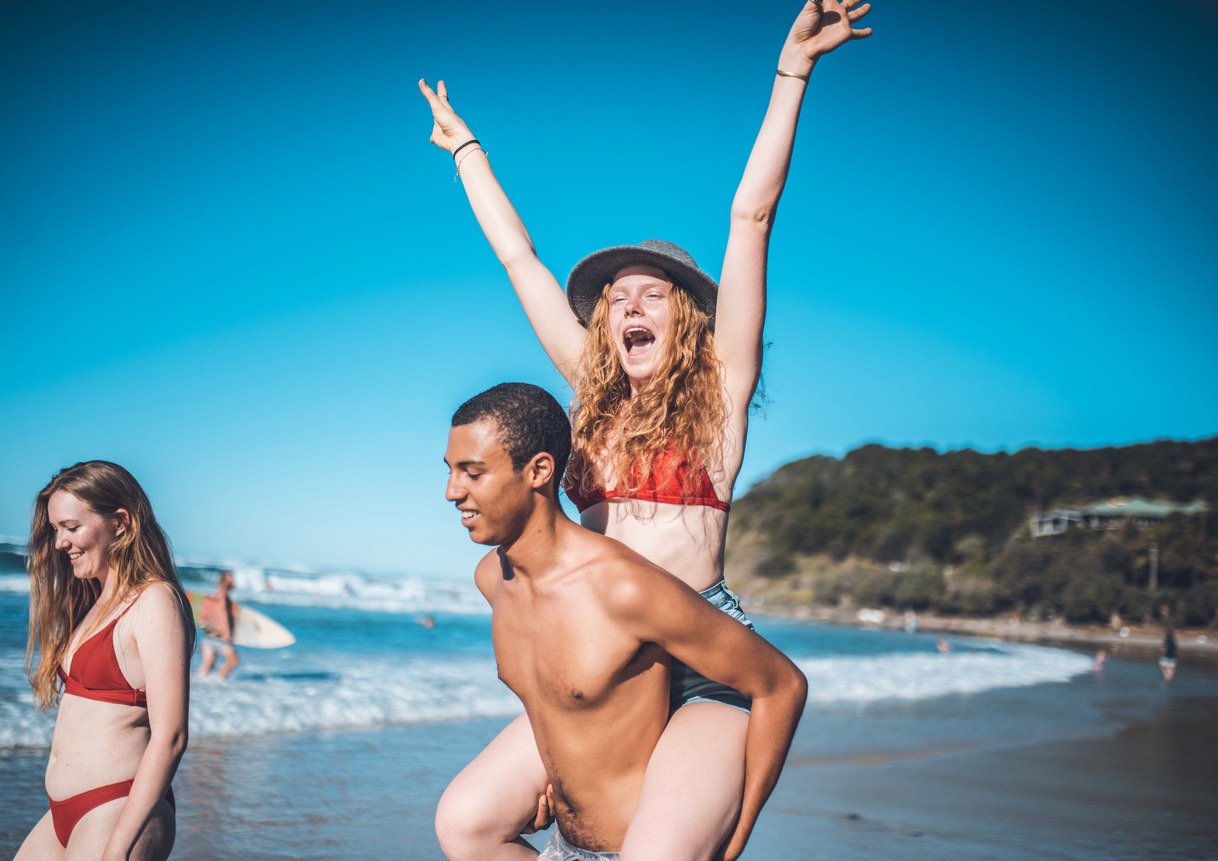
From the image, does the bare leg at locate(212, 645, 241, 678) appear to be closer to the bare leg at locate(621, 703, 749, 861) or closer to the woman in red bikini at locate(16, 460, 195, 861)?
the woman in red bikini at locate(16, 460, 195, 861)

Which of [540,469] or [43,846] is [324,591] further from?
[540,469]

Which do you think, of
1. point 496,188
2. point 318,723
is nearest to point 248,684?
point 318,723

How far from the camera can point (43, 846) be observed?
2.66 m

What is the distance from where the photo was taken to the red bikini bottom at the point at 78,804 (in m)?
2.63

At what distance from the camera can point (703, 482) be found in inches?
96.3

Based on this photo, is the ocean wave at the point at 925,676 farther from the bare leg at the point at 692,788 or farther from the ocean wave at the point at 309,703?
the bare leg at the point at 692,788

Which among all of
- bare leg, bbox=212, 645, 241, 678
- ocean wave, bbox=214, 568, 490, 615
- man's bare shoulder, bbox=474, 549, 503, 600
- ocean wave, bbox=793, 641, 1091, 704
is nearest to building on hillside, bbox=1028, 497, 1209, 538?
ocean wave, bbox=214, 568, 490, 615

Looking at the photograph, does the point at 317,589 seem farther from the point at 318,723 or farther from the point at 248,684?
the point at 318,723

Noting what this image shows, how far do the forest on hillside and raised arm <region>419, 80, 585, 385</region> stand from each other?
64057mm

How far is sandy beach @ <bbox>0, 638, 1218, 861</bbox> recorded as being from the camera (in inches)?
246

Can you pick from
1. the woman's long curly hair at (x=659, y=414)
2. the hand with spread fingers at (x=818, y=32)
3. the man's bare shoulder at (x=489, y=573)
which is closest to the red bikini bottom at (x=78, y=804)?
the man's bare shoulder at (x=489, y=573)

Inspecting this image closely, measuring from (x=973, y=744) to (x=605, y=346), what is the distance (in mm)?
10873

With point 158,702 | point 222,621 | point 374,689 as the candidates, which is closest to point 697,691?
point 158,702

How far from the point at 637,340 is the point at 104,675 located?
1.79 metres
